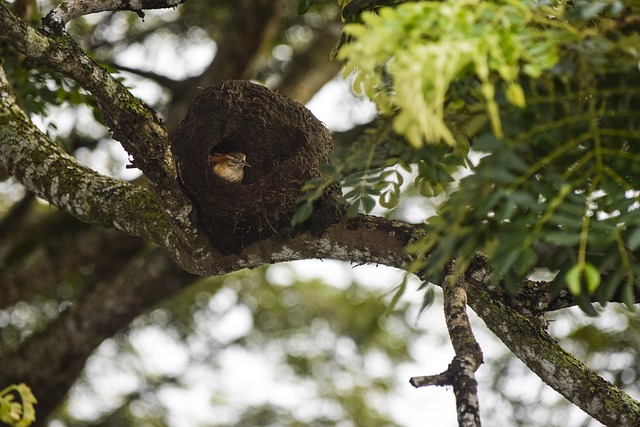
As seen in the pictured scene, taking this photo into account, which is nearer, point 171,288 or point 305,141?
point 305,141

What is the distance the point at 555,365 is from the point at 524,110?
1.27m

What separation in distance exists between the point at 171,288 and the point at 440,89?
423cm

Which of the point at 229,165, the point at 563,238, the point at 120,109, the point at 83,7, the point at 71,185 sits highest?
the point at 83,7

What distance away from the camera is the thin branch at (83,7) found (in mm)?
2582

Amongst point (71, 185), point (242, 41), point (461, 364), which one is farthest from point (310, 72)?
point (461, 364)

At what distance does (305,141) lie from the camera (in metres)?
2.91

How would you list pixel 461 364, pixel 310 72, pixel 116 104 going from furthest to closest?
pixel 310 72 < pixel 116 104 < pixel 461 364

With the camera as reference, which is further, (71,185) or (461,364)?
(71,185)

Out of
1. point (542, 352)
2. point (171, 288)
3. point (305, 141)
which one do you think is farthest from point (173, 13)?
point (542, 352)

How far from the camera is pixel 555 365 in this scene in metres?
2.61

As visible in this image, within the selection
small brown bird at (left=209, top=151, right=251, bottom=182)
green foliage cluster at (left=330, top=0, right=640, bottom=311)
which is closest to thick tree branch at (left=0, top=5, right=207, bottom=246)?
small brown bird at (left=209, top=151, right=251, bottom=182)

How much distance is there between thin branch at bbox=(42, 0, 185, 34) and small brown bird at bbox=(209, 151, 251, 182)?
57cm

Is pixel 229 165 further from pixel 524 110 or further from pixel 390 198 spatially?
pixel 524 110

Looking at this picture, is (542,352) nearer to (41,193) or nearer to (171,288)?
(41,193)
